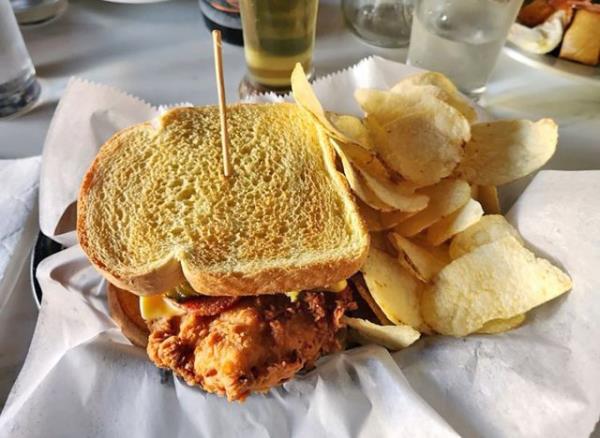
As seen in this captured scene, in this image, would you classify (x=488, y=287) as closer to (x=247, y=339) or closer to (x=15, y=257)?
(x=247, y=339)

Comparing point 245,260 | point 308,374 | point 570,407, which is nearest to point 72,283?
point 245,260

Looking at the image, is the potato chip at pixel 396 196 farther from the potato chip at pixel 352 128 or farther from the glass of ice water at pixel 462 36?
the glass of ice water at pixel 462 36

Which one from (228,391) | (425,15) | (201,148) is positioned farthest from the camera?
(425,15)

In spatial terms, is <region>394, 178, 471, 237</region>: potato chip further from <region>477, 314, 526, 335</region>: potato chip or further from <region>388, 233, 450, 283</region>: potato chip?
<region>477, 314, 526, 335</region>: potato chip

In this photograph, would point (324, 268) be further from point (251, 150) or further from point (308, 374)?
point (251, 150)

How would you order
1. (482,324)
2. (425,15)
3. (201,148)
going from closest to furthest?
(482,324)
(201,148)
(425,15)

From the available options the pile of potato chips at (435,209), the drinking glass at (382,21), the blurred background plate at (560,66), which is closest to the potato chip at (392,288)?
the pile of potato chips at (435,209)
